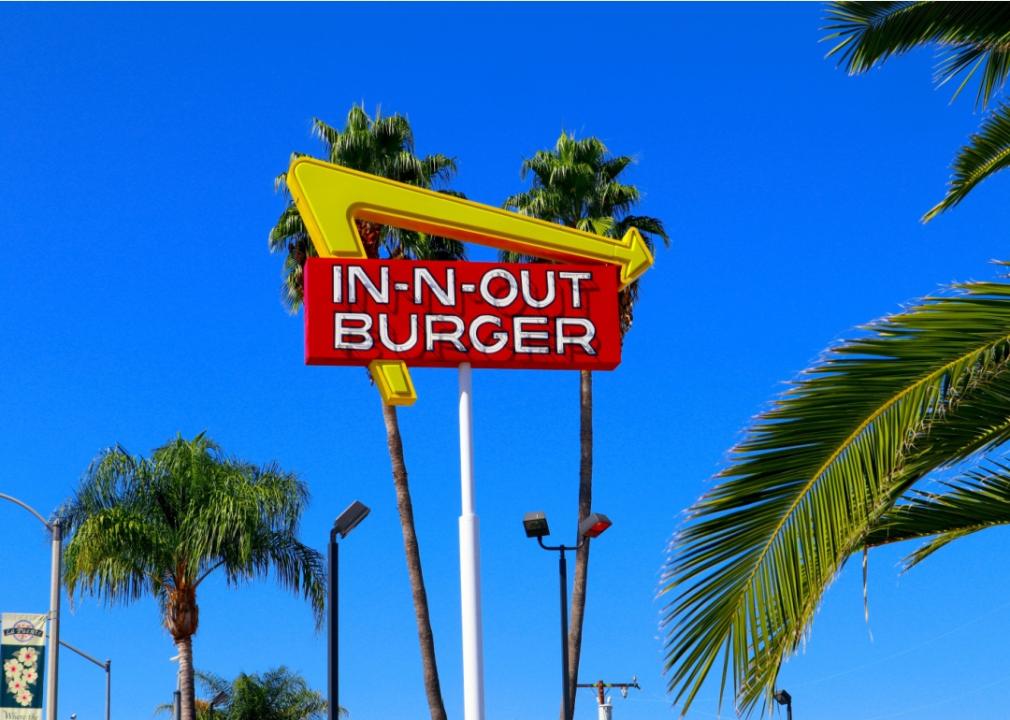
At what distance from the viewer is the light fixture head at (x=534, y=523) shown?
20797mm

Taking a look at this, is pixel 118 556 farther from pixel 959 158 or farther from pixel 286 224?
pixel 959 158

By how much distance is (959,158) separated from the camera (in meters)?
9.43

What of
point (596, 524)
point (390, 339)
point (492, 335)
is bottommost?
point (596, 524)

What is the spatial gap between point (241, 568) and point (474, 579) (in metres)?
12.7

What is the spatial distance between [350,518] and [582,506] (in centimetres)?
1619

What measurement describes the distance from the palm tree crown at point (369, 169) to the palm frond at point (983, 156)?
2237cm

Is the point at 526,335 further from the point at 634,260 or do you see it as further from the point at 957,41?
the point at 957,41

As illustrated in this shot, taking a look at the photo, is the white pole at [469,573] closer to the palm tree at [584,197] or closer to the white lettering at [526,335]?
the white lettering at [526,335]

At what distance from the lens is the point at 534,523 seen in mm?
20828

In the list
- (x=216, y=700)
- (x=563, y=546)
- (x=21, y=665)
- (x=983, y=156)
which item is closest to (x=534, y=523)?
(x=563, y=546)

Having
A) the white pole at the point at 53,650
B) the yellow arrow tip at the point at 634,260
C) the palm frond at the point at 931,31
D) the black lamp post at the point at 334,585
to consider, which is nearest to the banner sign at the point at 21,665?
the white pole at the point at 53,650

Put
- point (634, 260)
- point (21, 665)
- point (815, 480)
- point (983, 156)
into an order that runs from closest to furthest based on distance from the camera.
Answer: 1. point (815, 480)
2. point (983, 156)
3. point (634, 260)
4. point (21, 665)

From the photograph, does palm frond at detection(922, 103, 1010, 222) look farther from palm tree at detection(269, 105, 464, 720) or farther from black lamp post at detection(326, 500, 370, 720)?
palm tree at detection(269, 105, 464, 720)

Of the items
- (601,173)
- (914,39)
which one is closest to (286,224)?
(601,173)
